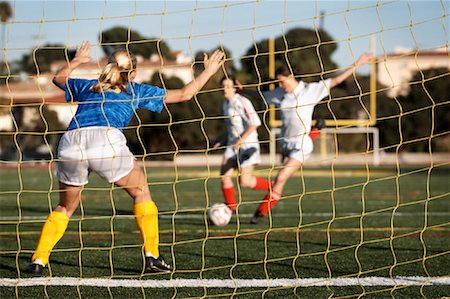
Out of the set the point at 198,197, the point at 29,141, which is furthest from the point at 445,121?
the point at 198,197

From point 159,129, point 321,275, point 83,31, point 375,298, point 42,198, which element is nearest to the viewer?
point 375,298

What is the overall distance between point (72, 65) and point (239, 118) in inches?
190

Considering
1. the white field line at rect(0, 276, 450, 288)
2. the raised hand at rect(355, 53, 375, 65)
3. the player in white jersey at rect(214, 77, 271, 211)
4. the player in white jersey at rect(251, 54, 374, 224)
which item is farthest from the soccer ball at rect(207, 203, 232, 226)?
the white field line at rect(0, 276, 450, 288)

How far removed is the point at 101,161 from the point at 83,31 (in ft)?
A: 3.58

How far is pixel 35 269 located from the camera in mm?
5863

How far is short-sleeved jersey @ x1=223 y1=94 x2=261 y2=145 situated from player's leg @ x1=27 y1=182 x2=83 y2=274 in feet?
13.8

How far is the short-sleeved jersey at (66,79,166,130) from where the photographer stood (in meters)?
5.79

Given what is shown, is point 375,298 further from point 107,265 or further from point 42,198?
point 42,198

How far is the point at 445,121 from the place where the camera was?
4659 centimetres

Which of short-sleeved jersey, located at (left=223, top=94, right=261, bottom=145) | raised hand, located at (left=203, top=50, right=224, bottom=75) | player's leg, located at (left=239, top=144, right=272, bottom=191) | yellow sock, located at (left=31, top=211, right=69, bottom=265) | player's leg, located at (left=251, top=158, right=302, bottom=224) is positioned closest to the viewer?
raised hand, located at (left=203, top=50, right=224, bottom=75)

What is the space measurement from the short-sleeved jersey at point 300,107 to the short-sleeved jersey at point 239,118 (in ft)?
1.44

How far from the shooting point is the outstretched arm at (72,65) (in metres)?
5.92

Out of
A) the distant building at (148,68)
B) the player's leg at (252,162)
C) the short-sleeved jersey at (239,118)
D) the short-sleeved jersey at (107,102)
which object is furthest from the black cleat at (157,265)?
the player's leg at (252,162)

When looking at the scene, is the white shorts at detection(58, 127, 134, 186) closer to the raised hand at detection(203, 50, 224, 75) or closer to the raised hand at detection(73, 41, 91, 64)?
the raised hand at detection(73, 41, 91, 64)
